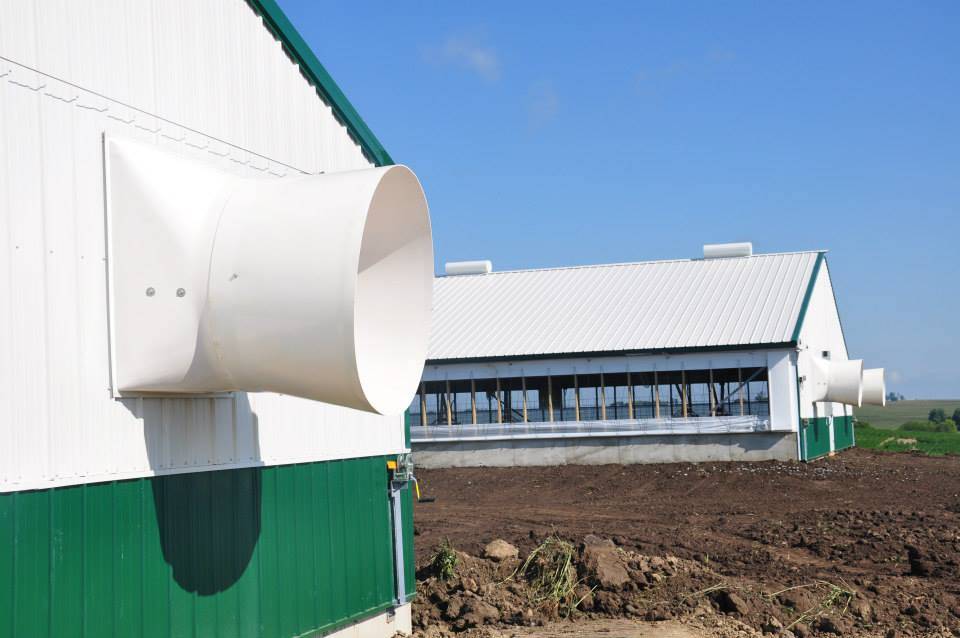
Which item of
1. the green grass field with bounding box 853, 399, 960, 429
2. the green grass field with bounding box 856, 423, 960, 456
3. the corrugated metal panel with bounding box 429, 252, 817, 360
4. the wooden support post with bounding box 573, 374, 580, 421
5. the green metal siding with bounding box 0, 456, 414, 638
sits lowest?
the green grass field with bounding box 853, 399, 960, 429

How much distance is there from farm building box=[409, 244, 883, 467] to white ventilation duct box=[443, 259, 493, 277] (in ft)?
12.5

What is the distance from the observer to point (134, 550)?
27.7 feet

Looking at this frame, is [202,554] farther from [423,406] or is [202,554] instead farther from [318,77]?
[423,406]

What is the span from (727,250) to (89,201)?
35.8m

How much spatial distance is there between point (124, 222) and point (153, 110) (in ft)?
3.99

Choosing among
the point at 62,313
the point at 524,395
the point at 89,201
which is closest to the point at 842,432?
the point at 524,395

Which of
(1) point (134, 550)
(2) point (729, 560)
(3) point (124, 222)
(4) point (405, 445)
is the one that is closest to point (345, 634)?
(4) point (405, 445)

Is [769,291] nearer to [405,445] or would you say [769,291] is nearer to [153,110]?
[405,445]

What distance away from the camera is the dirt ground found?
13.3m

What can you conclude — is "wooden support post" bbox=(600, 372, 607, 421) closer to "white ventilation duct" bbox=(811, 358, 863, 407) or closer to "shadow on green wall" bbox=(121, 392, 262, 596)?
"white ventilation duct" bbox=(811, 358, 863, 407)

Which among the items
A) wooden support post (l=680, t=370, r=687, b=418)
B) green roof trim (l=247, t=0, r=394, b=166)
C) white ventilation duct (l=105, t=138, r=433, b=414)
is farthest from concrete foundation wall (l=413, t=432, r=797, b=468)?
white ventilation duct (l=105, t=138, r=433, b=414)

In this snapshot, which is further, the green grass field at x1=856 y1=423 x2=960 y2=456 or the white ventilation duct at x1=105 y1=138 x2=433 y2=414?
the green grass field at x1=856 y1=423 x2=960 y2=456

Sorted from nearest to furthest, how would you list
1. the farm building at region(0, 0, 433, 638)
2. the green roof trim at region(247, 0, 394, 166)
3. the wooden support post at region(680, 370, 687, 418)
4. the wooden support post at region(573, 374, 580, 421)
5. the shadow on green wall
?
1. the farm building at region(0, 0, 433, 638)
2. the shadow on green wall
3. the green roof trim at region(247, 0, 394, 166)
4. the wooden support post at region(680, 370, 687, 418)
5. the wooden support post at region(573, 374, 580, 421)

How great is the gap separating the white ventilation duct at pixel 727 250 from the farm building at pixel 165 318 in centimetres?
3313
